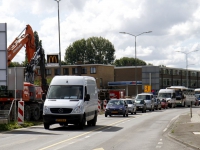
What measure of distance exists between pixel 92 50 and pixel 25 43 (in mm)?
96856

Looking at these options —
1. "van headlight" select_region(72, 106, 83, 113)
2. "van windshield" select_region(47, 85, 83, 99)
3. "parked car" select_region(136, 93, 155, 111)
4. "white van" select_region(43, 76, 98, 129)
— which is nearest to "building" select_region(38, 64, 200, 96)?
"parked car" select_region(136, 93, 155, 111)

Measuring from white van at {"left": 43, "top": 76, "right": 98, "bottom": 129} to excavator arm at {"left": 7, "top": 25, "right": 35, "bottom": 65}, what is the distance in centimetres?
1492

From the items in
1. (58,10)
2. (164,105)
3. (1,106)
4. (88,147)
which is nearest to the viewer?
(88,147)

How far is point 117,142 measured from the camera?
18.8m

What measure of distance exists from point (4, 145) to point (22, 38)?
2596 cm

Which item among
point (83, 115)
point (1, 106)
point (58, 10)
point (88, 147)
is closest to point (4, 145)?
point (88, 147)

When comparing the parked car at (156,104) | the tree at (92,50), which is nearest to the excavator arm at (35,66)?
the parked car at (156,104)

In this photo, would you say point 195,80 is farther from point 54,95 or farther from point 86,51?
point 54,95

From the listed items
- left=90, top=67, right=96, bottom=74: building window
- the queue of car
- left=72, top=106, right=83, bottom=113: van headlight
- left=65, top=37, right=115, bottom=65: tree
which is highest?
left=65, top=37, right=115, bottom=65: tree

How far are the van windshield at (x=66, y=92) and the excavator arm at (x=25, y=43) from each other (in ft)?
50.2

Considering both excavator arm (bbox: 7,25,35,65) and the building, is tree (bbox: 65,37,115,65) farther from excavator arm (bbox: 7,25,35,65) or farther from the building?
excavator arm (bbox: 7,25,35,65)

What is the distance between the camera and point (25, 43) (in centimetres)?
4306

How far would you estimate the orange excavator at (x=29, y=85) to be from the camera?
1351 inches

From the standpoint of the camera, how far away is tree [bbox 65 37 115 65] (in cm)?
13912
